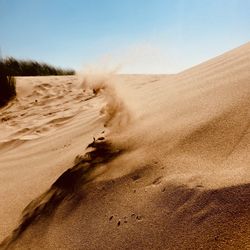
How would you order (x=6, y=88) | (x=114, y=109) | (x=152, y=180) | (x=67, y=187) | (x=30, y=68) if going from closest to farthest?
(x=152, y=180) < (x=67, y=187) < (x=114, y=109) < (x=6, y=88) < (x=30, y=68)

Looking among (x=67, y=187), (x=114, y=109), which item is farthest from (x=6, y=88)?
(x=67, y=187)

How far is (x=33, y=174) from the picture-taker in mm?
1993

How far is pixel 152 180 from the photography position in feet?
3.97

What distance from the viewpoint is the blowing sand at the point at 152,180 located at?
37.1 inches

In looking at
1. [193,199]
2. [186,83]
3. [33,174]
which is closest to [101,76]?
[186,83]

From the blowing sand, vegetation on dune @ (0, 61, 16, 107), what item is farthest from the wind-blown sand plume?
vegetation on dune @ (0, 61, 16, 107)

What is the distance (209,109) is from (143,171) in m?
0.43

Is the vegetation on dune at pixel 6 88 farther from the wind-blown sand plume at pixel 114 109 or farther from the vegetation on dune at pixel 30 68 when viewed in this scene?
the wind-blown sand plume at pixel 114 109

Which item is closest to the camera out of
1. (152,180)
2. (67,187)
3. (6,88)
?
(152,180)

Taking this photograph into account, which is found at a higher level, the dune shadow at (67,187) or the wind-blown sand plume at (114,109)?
the wind-blown sand plume at (114,109)

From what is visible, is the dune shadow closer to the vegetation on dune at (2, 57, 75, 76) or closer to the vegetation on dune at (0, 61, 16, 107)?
the vegetation on dune at (0, 61, 16, 107)

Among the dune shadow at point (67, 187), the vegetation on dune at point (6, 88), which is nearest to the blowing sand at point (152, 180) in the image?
the dune shadow at point (67, 187)

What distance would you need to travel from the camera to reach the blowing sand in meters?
0.94

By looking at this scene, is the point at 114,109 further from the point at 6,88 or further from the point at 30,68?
the point at 30,68
